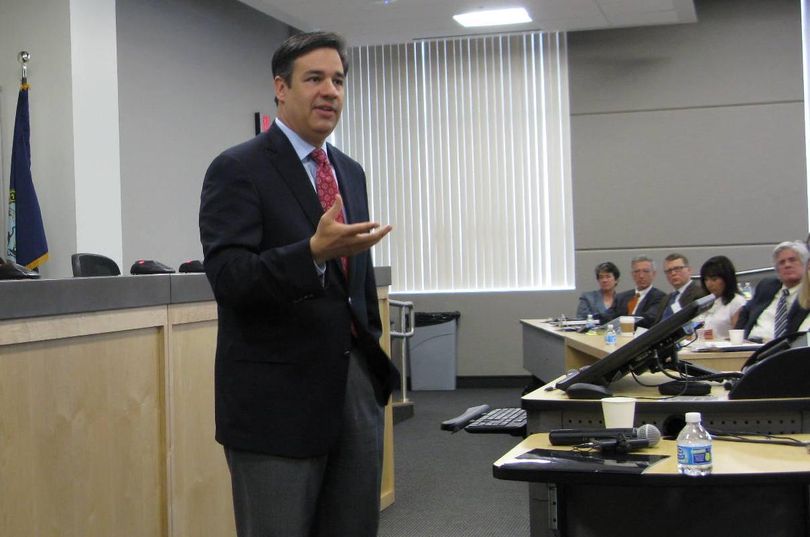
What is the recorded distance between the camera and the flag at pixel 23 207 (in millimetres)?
5672

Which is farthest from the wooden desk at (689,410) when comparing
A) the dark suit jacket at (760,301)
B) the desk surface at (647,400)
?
the dark suit jacket at (760,301)

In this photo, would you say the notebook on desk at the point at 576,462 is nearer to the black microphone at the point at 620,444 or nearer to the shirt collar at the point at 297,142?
the black microphone at the point at 620,444

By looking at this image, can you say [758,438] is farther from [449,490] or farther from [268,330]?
[449,490]

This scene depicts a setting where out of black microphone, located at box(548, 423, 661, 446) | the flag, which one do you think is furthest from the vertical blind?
black microphone, located at box(548, 423, 661, 446)

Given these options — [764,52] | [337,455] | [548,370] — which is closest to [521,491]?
[548,370]

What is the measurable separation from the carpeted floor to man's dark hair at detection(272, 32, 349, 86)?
2.80m

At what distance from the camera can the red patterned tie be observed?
173cm

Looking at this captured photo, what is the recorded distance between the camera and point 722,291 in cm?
631

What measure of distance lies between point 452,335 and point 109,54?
450 cm

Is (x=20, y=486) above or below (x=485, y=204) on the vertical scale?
below

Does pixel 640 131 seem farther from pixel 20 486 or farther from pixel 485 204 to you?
pixel 20 486

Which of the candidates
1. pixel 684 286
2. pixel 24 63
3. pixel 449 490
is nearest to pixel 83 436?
pixel 449 490

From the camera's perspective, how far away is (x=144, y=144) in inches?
273

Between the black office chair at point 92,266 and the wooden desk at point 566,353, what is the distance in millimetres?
2241
